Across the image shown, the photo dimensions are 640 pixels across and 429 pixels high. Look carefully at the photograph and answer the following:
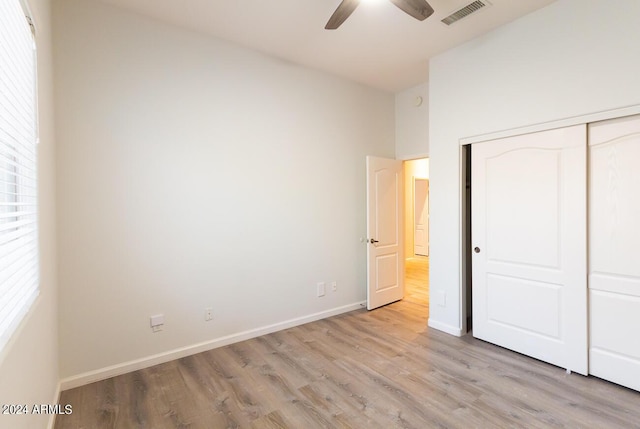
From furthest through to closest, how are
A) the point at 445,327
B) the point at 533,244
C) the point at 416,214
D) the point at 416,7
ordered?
the point at 416,214, the point at 445,327, the point at 533,244, the point at 416,7

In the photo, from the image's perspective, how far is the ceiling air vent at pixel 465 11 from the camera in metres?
2.62

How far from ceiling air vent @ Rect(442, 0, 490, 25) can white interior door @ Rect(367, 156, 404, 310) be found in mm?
1718

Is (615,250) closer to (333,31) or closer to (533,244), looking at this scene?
(533,244)

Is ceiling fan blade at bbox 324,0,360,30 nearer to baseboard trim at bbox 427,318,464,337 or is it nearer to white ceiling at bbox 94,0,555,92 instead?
white ceiling at bbox 94,0,555,92

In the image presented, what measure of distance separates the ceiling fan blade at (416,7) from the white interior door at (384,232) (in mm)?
1986

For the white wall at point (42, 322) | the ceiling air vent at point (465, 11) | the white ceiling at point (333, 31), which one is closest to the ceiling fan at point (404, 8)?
the white ceiling at point (333, 31)

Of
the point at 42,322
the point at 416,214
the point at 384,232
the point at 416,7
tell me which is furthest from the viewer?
the point at 416,214

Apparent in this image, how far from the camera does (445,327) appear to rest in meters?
3.48

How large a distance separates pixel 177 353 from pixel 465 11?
399 cm

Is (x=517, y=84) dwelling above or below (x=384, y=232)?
above

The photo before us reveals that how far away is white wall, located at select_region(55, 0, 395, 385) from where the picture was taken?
2.48m

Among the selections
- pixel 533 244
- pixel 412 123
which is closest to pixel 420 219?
pixel 412 123

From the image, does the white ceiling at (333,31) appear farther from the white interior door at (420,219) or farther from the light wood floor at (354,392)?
the white interior door at (420,219)

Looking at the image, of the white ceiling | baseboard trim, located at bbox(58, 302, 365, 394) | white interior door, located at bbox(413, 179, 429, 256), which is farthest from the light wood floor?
white interior door, located at bbox(413, 179, 429, 256)
